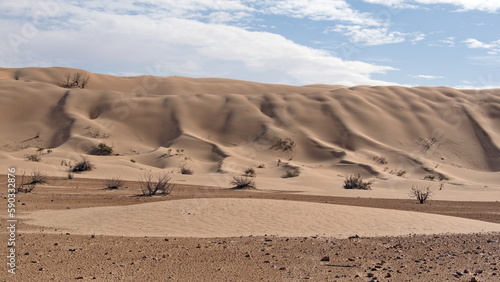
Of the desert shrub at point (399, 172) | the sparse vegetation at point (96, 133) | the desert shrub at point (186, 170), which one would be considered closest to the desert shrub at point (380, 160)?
the desert shrub at point (399, 172)

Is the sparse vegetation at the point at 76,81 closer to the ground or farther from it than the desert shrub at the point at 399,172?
farther from it

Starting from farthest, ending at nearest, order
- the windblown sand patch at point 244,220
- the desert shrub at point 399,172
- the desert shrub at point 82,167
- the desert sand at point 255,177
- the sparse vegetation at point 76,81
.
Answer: the sparse vegetation at point 76,81 → the desert shrub at point 399,172 → the desert shrub at point 82,167 → the windblown sand patch at point 244,220 → the desert sand at point 255,177

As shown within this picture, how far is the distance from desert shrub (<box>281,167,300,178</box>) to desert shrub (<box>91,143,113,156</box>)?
15.7 meters

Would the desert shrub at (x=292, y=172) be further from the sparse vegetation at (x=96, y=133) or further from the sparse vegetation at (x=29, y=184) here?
the sparse vegetation at (x=96, y=133)

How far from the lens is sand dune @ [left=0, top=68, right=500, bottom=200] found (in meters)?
39.0

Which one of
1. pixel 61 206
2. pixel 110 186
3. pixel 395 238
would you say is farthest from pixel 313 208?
pixel 110 186

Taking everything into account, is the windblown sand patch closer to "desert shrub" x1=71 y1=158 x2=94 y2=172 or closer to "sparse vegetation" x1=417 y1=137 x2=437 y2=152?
"desert shrub" x1=71 y1=158 x2=94 y2=172

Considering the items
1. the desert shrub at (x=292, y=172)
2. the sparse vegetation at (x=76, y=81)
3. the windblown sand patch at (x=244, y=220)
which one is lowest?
the desert shrub at (x=292, y=172)

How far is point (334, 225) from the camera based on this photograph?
46.3 feet

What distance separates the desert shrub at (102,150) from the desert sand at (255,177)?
382 millimetres

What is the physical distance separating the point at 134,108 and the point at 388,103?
31057 mm

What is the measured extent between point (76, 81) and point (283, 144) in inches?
1583

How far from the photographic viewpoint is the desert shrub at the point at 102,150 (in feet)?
144

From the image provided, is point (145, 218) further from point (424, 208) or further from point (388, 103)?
point (388, 103)
